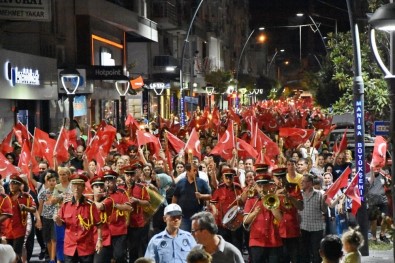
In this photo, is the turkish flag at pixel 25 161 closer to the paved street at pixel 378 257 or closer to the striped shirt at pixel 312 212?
the paved street at pixel 378 257

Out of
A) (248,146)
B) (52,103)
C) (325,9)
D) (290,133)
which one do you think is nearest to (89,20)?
(52,103)

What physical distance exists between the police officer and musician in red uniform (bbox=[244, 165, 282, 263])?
3437mm

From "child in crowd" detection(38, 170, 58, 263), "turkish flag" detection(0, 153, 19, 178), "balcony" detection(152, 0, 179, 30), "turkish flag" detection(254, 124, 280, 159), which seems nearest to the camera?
"child in crowd" detection(38, 170, 58, 263)

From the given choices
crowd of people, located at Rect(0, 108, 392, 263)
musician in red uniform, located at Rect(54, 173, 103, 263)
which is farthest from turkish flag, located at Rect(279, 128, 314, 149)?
musician in red uniform, located at Rect(54, 173, 103, 263)

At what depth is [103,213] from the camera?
12.8 m

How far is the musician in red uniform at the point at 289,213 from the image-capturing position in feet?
42.7

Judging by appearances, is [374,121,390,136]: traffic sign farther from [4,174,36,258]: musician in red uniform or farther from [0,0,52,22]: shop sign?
[0,0,52,22]: shop sign

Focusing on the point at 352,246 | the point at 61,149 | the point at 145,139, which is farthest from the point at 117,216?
the point at 145,139

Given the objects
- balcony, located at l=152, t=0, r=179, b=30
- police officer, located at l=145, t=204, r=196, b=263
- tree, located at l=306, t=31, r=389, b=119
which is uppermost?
balcony, located at l=152, t=0, r=179, b=30

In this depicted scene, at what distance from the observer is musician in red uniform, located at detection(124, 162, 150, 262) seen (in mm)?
14219

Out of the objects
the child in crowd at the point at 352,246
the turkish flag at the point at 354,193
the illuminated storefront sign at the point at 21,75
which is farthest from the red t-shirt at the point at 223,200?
the illuminated storefront sign at the point at 21,75

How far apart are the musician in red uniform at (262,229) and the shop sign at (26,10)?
48.6 ft

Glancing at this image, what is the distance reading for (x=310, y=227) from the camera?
13.5m

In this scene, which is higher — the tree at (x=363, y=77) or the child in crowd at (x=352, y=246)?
the tree at (x=363, y=77)
